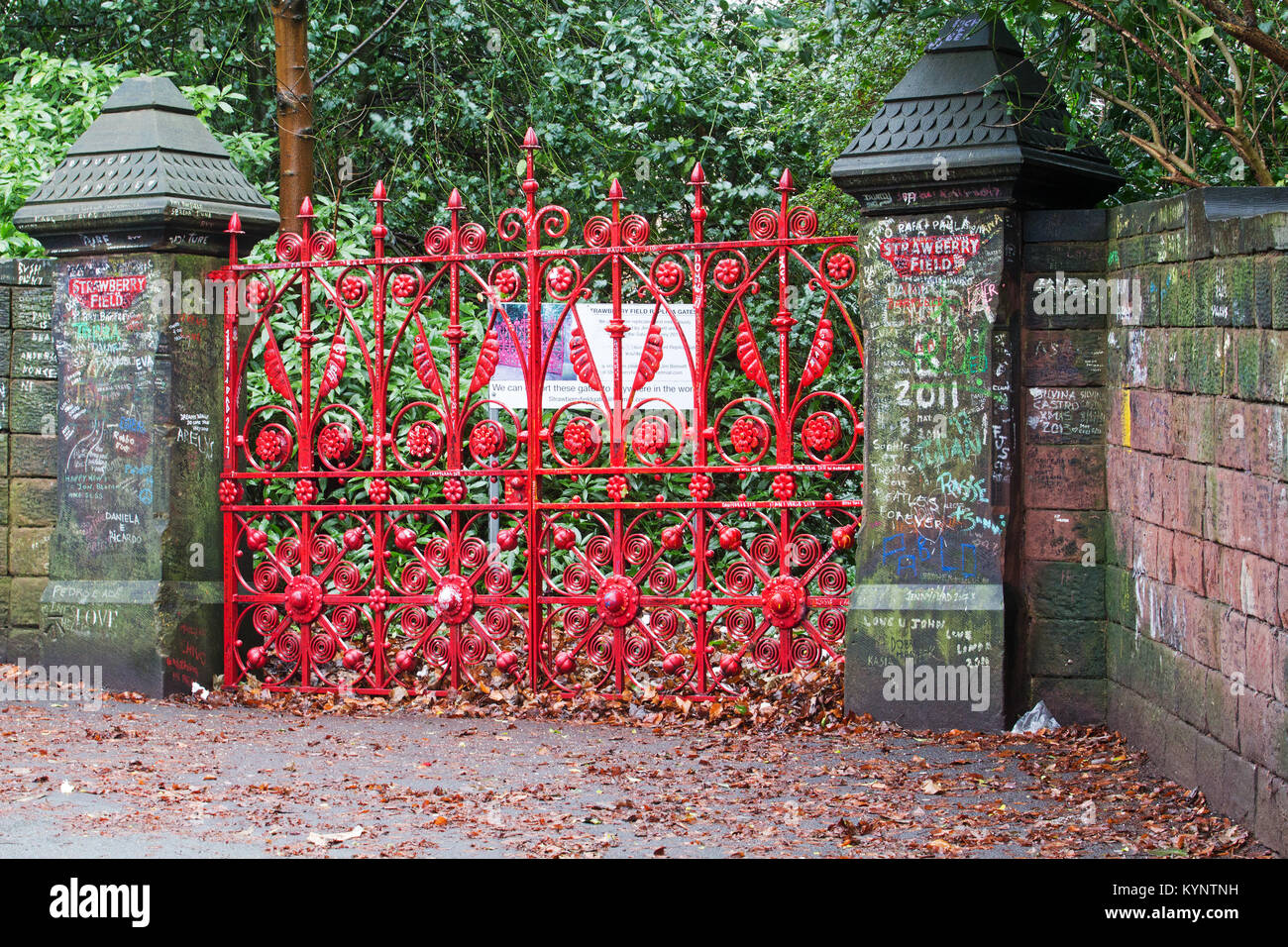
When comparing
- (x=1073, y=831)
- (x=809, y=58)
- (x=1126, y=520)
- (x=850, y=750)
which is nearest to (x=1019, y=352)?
(x=1126, y=520)

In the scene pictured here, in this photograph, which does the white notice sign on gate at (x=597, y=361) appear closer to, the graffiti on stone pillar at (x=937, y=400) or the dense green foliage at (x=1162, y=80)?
the graffiti on stone pillar at (x=937, y=400)

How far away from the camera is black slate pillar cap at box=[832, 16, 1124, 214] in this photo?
6.34m

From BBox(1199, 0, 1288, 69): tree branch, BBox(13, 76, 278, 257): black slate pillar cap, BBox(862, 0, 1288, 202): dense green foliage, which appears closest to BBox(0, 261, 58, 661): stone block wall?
BBox(13, 76, 278, 257): black slate pillar cap

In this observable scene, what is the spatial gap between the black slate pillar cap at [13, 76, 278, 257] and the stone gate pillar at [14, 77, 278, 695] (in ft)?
0.03

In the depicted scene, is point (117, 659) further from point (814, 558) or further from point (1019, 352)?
point (1019, 352)

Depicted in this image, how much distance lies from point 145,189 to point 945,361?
421 cm

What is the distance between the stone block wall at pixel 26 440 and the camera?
8008 mm

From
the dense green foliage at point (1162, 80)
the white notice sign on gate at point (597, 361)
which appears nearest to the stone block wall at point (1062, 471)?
the dense green foliage at point (1162, 80)

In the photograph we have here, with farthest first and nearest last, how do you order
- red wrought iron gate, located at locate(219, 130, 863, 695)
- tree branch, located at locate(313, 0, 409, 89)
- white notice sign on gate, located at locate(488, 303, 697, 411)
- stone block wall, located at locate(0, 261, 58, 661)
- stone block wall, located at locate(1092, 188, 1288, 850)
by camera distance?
1. tree branch, located at locate(313, 0, 409, 89)
2. white notice sign on gate, located at locate(488, 303, 697, 411)
3. stone block wall, located at locate(0, 261, 58, 661)
4. red wrought iron gate, located at locate(219, 130, 863, 695)
5. stone block wall, located at locate(1092, 188, 1288, 850)

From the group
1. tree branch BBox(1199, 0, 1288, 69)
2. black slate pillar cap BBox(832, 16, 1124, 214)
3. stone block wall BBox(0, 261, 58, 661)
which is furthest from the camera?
stone block wall BBox(0, 261, 58, 661)

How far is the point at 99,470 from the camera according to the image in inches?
303

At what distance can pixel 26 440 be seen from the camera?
8031mm

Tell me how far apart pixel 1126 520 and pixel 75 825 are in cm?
429

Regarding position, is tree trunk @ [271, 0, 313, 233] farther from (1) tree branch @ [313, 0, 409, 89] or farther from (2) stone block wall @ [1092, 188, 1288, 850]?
(2) stone block wall @ [1092, 188, 1288, 850]
